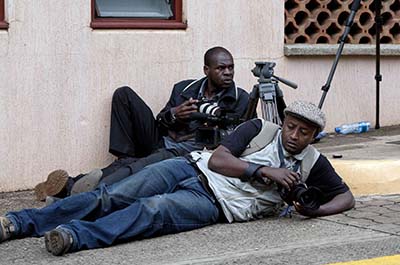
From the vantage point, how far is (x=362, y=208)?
7.13 meters

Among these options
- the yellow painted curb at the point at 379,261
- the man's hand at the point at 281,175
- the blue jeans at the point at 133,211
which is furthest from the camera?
the man's hand at the point at 281,175

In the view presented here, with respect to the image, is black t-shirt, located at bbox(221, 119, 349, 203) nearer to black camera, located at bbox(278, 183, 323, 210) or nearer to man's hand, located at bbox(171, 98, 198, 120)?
black camera, located at bbox(278, 183, 323, 210)

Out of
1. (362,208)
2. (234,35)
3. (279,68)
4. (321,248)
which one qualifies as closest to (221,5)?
(234,35)

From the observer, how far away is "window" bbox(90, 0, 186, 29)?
8.59m

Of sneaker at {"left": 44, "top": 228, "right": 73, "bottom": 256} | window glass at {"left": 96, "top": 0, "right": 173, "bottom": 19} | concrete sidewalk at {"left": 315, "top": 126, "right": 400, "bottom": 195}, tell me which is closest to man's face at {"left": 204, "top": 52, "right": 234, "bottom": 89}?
window glass at {"left": 96, "top": 0, "right": 173, "bottom": 19}

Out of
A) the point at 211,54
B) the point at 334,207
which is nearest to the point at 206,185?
the point at 334,207

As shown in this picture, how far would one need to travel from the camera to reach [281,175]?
640 cm

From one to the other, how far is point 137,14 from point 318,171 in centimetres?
292

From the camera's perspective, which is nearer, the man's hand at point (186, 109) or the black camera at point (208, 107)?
the black camera at point (208, 107)

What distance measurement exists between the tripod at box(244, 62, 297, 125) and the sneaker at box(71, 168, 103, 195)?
128cm

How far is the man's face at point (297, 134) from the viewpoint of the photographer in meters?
6.52

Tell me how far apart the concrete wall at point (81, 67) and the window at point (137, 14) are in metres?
0.07

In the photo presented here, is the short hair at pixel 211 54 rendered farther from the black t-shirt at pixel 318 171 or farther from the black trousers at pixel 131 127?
the black t-shirt at pixel 318 171

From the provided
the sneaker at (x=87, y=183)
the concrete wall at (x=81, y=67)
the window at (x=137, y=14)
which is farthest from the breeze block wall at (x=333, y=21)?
the sneaker at (x=87, y=183)
